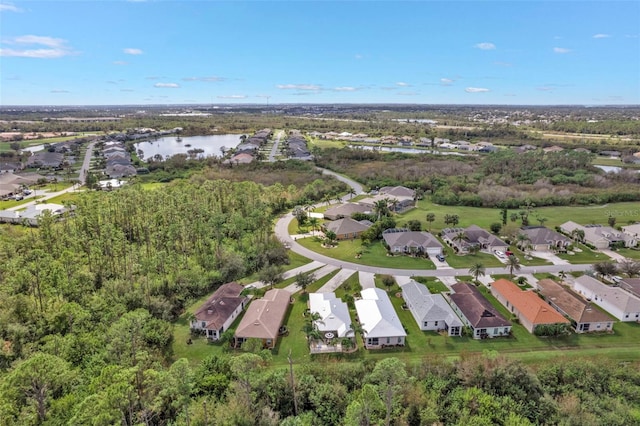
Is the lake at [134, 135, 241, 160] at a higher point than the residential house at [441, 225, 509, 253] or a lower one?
higher

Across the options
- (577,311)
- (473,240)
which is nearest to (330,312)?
(577,311)

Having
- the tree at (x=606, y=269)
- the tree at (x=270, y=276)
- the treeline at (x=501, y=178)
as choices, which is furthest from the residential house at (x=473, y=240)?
the tree at (x=270, y=276)

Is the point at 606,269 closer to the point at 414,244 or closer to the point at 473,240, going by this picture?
the point at 473,240

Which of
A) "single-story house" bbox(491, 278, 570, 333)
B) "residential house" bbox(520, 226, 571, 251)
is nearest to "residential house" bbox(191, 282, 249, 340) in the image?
"single-story house" bbox(491, 278, 570, 333)

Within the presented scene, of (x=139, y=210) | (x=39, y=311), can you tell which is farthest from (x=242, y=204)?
(x=39, y=311)

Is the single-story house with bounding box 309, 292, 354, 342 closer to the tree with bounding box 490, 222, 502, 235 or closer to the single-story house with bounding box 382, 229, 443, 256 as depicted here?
the single-story house with bounding box 382, 229, 443, 256

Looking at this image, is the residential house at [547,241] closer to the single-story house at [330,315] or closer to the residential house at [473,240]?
the residential house at [473,240]
